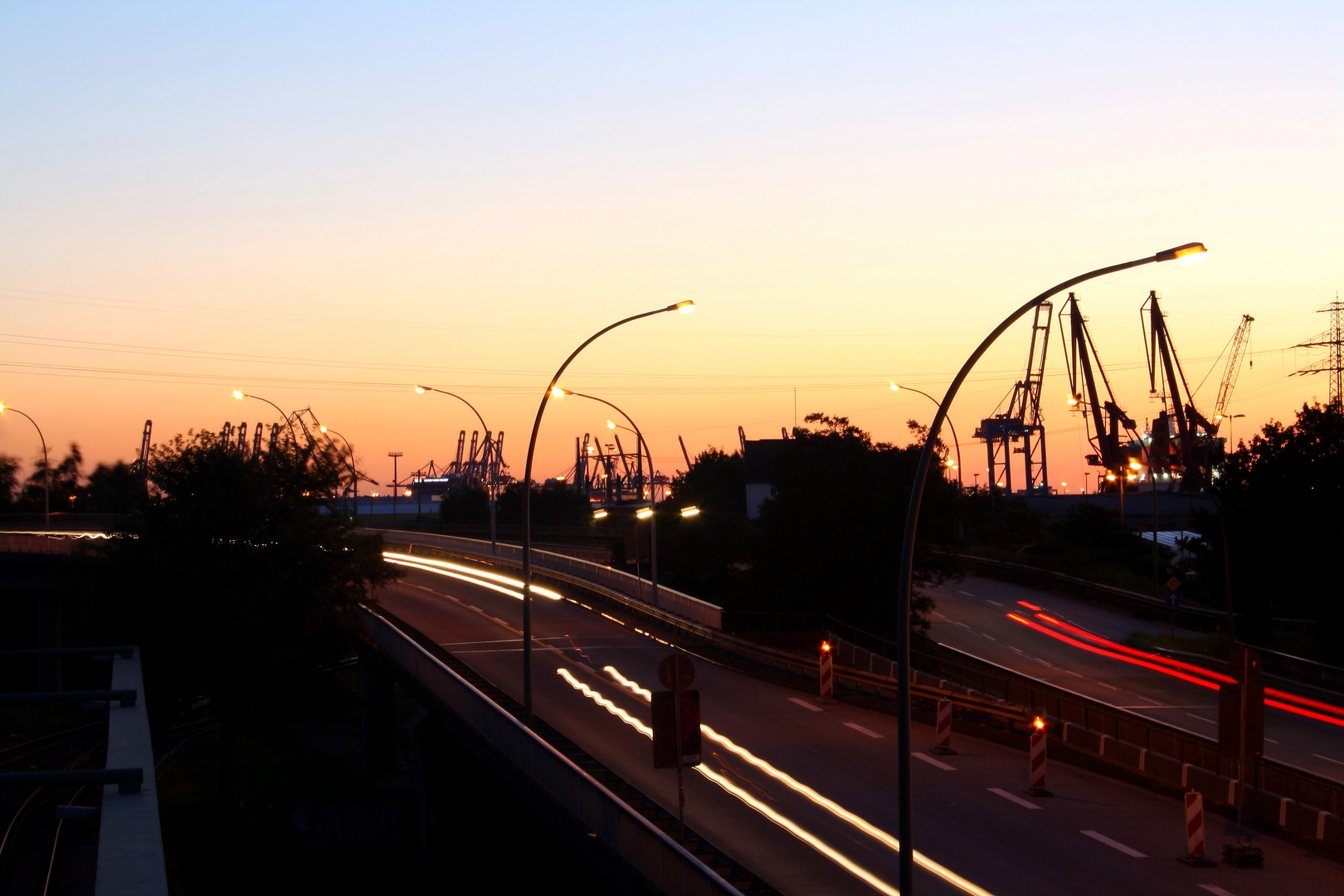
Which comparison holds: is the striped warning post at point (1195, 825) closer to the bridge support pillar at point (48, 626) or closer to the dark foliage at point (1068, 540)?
the dark foliage at point (1068, 540)

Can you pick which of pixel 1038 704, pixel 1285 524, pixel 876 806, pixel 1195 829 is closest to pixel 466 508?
pixel 1285 524

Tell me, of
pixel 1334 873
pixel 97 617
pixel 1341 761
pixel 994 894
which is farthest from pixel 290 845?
pixel 1341 761

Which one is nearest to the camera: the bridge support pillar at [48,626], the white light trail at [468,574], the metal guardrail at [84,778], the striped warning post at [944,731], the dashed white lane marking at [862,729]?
the metal guardrail at [84,778]

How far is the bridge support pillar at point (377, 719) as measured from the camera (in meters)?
38.6

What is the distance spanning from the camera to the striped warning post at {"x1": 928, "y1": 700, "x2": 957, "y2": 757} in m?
22.8

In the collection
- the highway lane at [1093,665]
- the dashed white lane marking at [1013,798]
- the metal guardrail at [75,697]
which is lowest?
the highway lane at [1093,665]

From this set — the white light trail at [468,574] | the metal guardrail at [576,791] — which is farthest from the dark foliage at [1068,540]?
the metal guardrail at [576,791]

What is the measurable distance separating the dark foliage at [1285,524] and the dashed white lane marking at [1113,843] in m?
28.8

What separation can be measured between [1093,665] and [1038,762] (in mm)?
25631

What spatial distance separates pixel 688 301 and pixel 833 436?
31258 mm

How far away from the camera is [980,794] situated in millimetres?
19531

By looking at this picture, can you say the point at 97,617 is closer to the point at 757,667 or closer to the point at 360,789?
the point at 360,789

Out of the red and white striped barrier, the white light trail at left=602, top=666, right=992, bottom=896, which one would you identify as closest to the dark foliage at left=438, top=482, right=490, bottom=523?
the white light trail at left=602, top=666, right=992, bottom=896

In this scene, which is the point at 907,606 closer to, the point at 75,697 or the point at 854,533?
the point at 75,697
